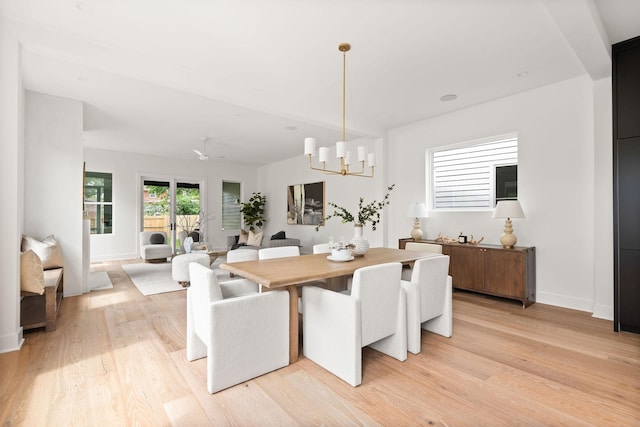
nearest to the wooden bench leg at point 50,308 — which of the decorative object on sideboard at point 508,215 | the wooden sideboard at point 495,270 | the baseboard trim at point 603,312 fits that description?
the wooden sideboard at point 495,270

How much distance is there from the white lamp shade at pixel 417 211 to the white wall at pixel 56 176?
4.60 metres

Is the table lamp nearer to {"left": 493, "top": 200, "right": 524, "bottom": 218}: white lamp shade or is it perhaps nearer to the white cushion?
{"left": 493, "top": 200, "right": 524, "bottom": 218}: white lamp shade

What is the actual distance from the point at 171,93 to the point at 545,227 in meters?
4.89

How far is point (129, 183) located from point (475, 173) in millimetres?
7489

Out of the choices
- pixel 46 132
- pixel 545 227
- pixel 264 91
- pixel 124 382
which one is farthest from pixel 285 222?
pixel 124 382

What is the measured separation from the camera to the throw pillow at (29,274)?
2.77m

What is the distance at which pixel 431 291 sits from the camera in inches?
106

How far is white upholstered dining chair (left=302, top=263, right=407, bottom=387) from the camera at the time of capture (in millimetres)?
2035

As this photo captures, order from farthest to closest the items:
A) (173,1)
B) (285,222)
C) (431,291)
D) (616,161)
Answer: (285,222), (616,161), (431,291), (173,1)

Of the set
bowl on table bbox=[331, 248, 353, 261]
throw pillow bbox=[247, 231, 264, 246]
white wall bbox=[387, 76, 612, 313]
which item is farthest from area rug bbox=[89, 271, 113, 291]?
white wall bbox=[387, 76, 612, 313]

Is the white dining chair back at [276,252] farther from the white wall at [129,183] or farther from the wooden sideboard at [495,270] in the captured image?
the white wall at [129,183]

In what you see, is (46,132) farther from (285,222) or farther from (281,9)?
(285,222)

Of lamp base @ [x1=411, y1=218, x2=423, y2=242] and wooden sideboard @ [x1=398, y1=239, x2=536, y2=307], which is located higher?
lamp base @ [x1=411, y1=218, x2=423, y2=242]

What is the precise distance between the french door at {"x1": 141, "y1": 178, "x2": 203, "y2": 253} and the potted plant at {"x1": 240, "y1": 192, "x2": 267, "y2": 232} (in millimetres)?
1248
